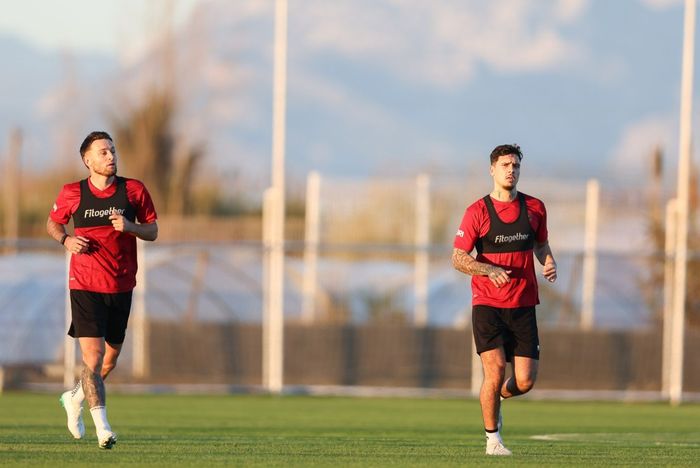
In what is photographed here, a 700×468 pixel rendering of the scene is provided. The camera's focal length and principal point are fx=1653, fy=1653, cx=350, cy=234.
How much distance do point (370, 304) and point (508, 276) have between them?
18.2 m

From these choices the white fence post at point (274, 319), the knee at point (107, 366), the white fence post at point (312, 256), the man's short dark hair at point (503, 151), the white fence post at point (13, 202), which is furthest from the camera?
the white fence post at point (13, 202)

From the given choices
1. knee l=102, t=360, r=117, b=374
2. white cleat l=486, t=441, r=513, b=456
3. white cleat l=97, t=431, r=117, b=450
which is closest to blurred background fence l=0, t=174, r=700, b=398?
knee l=102, t=360, r=117, b=374

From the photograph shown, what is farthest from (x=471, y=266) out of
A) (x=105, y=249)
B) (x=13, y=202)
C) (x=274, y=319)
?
(x=13, y=202)

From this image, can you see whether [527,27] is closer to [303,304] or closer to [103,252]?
[303,304]

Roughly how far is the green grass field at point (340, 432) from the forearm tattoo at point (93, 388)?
1.13ft

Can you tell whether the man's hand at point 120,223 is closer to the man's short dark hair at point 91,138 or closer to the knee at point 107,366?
the man's short dark hair at point 91,138

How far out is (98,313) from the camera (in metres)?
12.2

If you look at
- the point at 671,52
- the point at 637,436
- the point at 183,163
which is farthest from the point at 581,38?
the point at 637,436

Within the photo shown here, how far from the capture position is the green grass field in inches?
455

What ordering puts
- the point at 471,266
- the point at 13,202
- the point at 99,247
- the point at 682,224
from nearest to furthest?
the point at 471,266
the point at 99,247
the point at 682,224
the point at 13,202

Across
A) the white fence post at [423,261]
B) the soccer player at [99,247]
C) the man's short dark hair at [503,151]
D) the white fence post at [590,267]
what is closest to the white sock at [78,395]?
the soccer player at [99,247]

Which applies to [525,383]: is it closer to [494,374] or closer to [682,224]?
[494,374]

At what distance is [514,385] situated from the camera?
1254 cm

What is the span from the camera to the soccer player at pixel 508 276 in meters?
12.1
